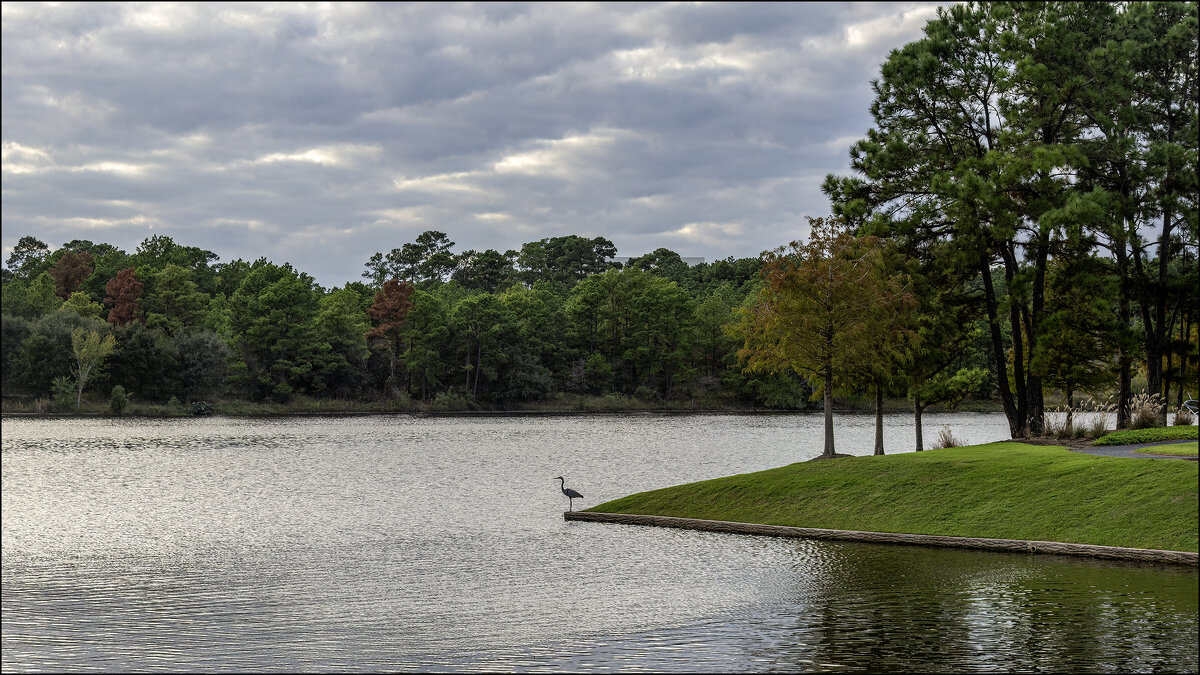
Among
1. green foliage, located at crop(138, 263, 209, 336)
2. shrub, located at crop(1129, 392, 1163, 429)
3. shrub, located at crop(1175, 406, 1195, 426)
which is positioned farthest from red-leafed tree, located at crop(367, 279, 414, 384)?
shrub, located at crop(1175, 406, 1195, 426)

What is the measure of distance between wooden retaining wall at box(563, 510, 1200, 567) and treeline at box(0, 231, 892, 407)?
74.3 m

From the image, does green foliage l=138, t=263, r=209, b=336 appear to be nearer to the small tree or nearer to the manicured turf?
the small tree

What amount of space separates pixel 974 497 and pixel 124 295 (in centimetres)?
10550

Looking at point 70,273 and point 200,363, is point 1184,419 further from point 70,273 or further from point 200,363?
point 70,273

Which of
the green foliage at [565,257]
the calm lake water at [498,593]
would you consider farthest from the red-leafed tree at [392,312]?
the calm lake water at [498,593]

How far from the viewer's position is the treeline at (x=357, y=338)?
307 ft

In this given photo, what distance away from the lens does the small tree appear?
84.8 meters

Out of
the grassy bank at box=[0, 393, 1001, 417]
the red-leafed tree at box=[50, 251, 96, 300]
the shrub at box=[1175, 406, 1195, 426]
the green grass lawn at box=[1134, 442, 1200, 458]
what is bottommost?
the grassy bank at box=[0, 393, 1001, 417]

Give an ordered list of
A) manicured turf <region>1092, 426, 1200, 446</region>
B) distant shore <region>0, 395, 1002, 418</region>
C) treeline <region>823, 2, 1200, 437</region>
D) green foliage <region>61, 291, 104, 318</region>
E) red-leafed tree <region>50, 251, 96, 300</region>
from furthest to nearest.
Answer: red-leafed tree <region>50, 251, 96, 300</region>, green foliage <region>61, 291, 104, 318</region>, distant shore <region>0, 395, 1002, 418</region>, treeline <region>823, 2, 1200, 437</region>, manicured turf <region>1092, 426, 1200, 446</region>

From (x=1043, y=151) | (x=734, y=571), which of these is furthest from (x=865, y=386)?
(x=734, y=571)

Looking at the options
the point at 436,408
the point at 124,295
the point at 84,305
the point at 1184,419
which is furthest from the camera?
the point at 436,408

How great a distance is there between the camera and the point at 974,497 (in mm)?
23625

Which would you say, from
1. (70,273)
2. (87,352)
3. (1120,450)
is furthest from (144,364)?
(1120,450)

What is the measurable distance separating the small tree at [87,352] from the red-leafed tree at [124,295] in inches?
674
